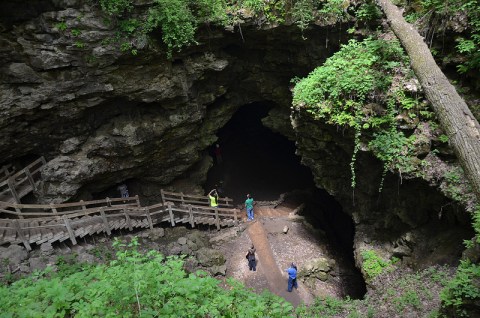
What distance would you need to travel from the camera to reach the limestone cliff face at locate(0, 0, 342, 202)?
36.9 ft

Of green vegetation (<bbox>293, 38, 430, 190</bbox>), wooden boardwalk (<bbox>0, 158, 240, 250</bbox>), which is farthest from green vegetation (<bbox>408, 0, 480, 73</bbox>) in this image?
wooden boardwalk (<bbox>0, 158, 240, 250</bbox>)

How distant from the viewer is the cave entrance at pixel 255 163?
18672mm

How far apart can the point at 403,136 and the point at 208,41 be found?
892 centimetres

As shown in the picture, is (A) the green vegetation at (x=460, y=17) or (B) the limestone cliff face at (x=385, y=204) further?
(B) the limestone cliff face at (x=385, y=204)

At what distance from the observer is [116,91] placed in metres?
13.0

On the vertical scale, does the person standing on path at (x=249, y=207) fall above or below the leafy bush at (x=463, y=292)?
below

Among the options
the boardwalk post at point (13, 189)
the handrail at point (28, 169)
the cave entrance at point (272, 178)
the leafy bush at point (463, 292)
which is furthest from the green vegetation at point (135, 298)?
the handrail at point (28, 169)

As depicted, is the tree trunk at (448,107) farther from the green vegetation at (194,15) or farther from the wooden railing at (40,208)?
the wooden railing at (40,208)

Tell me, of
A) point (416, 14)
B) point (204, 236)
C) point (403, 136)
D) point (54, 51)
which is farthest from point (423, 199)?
point (54, 51)

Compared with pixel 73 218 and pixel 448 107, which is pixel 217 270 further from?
pixel 448 107

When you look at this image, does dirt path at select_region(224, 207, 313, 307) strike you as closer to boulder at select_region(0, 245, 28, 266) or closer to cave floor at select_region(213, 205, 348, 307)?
cave floor at select_region(213, 205, 348, 307)

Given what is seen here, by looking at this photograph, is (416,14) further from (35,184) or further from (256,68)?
(35,184)

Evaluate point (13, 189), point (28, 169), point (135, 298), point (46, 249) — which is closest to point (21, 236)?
point (46, 249)

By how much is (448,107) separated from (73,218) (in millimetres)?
14053
